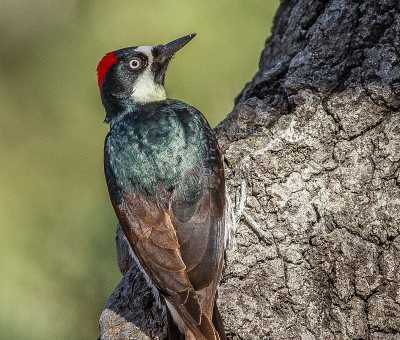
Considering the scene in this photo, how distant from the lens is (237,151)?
15.2 ft

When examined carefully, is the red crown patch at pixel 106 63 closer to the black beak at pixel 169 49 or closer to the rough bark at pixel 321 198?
the black beak at pixel 169 49

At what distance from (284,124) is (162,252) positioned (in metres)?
0.94

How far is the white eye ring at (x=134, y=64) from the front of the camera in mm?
5203

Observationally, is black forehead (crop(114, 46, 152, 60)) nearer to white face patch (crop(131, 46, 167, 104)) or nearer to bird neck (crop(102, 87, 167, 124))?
white face patch (crop(131, 46, 167, 104))

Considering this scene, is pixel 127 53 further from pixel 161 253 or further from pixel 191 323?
pixel 191 323

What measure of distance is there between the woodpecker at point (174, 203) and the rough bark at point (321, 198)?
147 mm

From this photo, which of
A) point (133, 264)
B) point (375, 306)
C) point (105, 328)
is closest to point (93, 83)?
point (133, 264)

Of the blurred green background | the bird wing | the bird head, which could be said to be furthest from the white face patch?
the blurred green background

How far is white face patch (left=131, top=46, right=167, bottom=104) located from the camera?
17.1ft

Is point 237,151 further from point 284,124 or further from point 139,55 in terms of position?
point 139,55

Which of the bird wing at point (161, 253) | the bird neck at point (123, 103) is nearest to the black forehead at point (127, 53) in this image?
the bird neck at point (123, 103)

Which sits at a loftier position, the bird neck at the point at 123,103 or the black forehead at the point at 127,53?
the black forehead at the point at 127,53

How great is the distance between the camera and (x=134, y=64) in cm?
521

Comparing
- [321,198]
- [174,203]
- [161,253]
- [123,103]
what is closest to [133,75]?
[123,103]
